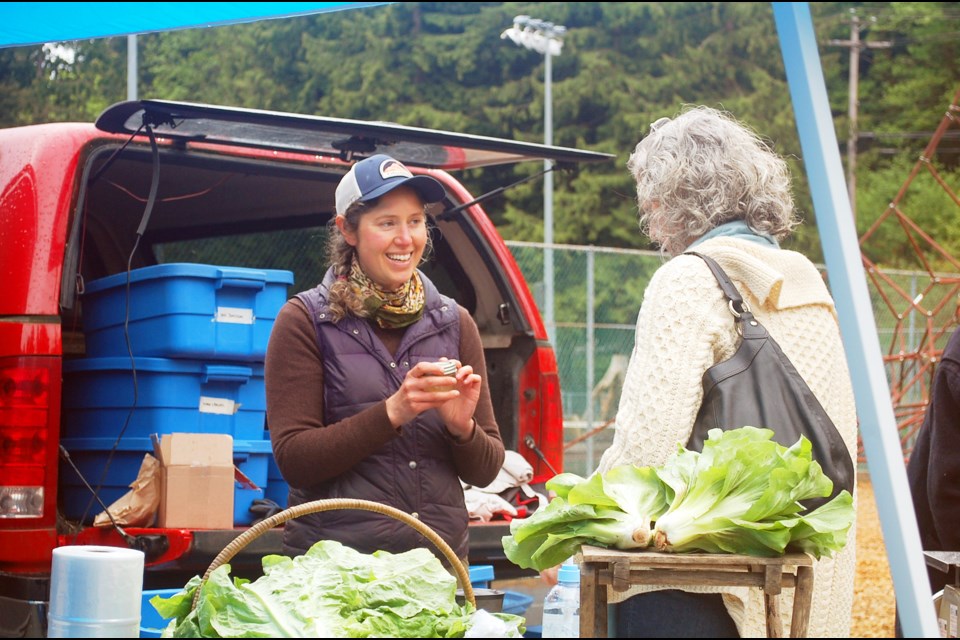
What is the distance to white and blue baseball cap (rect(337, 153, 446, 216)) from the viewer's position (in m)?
3.31

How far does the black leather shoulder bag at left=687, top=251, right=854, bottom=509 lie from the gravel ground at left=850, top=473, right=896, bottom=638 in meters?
3.87

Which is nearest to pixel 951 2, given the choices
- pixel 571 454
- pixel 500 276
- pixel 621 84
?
pixel 621 84

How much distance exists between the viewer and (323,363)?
10.6ft

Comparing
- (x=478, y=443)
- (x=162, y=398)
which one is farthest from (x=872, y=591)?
(x=478, y=443)

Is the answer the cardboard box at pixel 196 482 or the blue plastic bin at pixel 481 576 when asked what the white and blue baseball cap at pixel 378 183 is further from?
the blue plastic bin at pixel 481 576

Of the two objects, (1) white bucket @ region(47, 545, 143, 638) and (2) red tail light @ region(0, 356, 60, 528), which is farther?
(2) red tail light @ region(0, 356, 60, 528)

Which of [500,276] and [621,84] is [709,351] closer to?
[500,276]

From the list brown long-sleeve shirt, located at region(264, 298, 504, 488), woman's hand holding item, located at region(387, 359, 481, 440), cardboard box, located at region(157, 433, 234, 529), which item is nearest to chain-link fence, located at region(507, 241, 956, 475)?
cardboard box, located at region(157, 433, 234, 529)

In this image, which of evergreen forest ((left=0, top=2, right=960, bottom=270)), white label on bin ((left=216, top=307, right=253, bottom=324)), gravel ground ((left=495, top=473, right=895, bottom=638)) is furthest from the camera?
evergreen forest ((left=0, top=2, right=960, bottom=270))

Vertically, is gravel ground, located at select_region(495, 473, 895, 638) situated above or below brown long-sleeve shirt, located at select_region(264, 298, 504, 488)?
below

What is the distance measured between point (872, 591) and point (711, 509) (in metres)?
8.39

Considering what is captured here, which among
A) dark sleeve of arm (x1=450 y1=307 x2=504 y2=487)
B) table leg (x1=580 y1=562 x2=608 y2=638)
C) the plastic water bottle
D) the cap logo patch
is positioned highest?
the cap logo patch

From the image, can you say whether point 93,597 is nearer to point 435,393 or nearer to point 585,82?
point 435,393

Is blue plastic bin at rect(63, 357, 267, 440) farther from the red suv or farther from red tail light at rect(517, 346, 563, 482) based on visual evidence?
red tail light at rect(517, 346, 563, 482)
